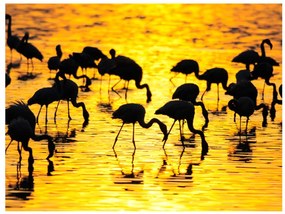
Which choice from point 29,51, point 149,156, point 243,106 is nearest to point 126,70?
point 29,51

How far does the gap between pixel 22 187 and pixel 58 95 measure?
17.5ft

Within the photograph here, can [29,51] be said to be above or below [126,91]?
above

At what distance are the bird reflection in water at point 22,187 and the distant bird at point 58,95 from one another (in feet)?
13.4

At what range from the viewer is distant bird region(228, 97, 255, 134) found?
768 inches

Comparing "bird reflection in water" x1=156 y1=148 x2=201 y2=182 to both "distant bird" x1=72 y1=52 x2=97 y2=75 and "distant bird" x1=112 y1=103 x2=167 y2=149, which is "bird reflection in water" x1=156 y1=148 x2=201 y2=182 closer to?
"distant bird" x1=112 y1=103 x2=167 y2=149

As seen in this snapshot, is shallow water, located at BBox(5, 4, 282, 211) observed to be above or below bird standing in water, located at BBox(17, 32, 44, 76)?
below

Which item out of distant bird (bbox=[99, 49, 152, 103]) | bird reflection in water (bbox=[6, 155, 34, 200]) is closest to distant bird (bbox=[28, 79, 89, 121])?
distant bird (bbox=[99, 49, 152, 103])

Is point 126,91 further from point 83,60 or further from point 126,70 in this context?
point 83,60

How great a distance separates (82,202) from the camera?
46.0ft

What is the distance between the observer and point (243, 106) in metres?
19.6

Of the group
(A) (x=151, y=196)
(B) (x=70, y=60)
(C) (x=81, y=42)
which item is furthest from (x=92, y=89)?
(A) (x=151, y=196)

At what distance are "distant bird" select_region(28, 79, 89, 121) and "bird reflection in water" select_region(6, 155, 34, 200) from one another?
4074 millimetres

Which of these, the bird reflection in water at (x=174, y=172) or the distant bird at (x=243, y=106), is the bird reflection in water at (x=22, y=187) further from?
the distant bird at (x=243, y=106)
